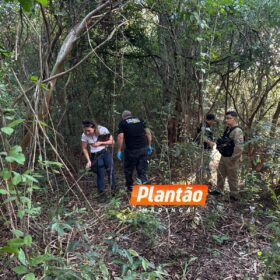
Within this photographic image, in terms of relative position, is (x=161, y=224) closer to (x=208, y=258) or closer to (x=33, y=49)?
(x=208, y=258)

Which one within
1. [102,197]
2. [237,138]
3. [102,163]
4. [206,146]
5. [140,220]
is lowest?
[102,197]

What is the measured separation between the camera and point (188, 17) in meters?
3.10

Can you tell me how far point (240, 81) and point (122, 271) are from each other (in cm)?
416

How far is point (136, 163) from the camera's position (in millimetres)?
4910

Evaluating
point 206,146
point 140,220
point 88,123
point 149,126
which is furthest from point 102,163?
point 206,146

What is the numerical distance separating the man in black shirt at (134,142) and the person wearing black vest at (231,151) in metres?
1.10

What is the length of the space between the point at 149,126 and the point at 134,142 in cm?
54

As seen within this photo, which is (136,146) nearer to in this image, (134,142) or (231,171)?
(134,142)

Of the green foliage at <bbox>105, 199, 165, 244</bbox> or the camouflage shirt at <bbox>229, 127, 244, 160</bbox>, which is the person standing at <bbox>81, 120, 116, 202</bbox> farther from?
the camouflage shirt at <bbox>229, 127, 244, 160</bbox>

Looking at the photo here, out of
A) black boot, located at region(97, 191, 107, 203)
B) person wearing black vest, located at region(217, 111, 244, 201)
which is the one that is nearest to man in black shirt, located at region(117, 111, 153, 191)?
black boot, located at region(97, 191, 107, 203)

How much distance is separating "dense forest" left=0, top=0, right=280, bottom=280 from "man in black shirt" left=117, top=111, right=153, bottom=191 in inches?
12.8

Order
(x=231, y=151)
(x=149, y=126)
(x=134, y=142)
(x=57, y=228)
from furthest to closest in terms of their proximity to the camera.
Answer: (x=149, y=126) → (x=134, y=142) → (x=231, y=151) → (x=57, y=228)

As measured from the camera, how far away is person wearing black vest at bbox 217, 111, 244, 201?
177 inches

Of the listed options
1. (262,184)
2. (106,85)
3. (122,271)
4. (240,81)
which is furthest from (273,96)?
(122,271)
